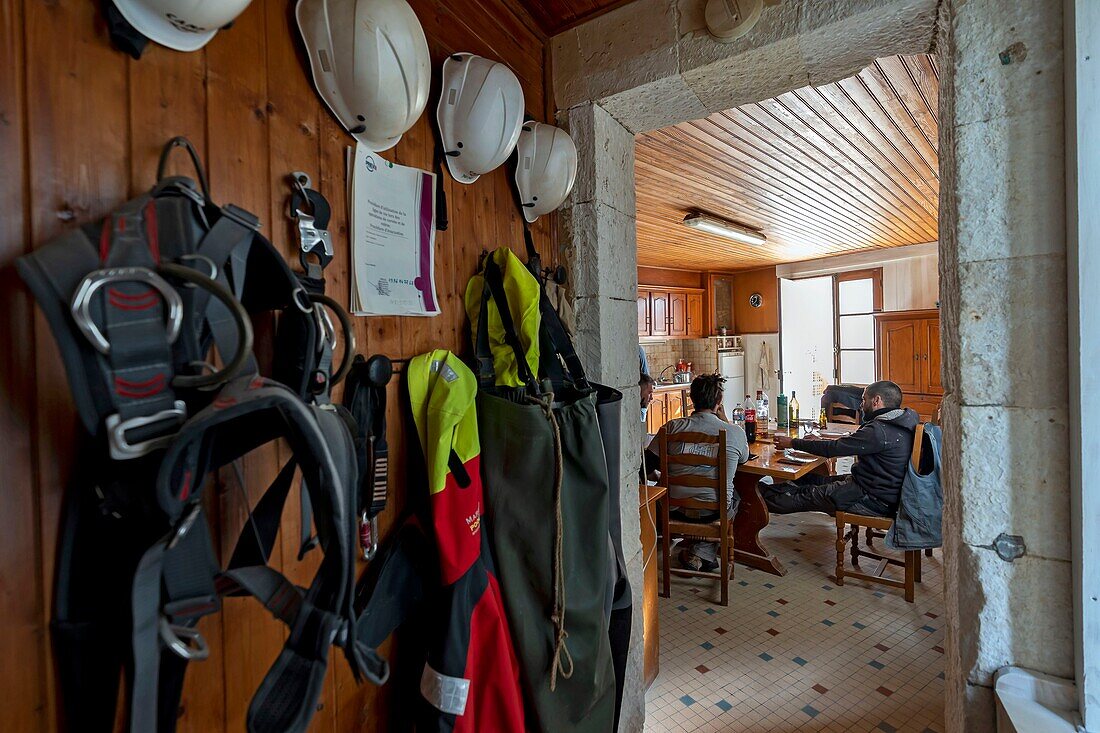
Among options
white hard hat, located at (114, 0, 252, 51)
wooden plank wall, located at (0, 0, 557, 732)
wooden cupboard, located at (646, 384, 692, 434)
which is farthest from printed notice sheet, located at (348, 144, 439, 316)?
wooden cupboard, located at (646, 384, 692, 434)

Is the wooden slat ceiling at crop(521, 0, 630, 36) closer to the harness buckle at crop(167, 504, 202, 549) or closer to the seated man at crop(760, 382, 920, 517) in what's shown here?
the harness buckle at crop(167, 504, 202, 549)

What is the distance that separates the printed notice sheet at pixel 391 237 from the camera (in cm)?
97

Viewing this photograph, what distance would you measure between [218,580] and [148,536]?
94 mm

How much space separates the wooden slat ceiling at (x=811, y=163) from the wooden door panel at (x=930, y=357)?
1.38 metres

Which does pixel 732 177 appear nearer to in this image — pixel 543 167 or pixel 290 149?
pixel 543 167

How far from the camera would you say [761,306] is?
24.7 feet

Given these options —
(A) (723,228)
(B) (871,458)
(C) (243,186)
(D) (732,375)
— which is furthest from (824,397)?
(C) (243,186)

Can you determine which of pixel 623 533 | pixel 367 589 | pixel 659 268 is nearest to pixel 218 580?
pixel 367 589

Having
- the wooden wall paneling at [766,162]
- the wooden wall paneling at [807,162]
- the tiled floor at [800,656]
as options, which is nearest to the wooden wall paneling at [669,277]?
the wooden wall paneling at [766,162]

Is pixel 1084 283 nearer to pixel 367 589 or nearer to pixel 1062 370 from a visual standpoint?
pixel 1062 370

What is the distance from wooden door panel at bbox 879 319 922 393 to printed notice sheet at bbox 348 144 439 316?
6.71 m

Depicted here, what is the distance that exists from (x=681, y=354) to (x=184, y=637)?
25.6 ft

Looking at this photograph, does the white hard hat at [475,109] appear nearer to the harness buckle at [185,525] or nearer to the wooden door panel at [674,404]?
the harness buckle at [185,525]

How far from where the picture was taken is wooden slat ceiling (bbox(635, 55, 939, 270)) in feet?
7.15
